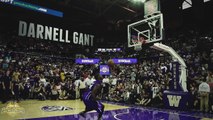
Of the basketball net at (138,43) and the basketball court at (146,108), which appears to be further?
the basketball net at (138,43)

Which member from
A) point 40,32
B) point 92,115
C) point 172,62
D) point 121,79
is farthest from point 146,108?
point 40,32

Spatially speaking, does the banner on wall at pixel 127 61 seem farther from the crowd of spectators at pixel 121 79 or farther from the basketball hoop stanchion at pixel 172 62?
the basketball hoop stanchion at pixel 172 62

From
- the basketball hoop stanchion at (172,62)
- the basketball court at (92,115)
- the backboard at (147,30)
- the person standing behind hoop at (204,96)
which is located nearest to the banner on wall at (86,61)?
the backboard at (147,30)

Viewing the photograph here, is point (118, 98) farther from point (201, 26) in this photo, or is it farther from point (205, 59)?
point (201, 26)

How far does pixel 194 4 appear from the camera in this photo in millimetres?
14539

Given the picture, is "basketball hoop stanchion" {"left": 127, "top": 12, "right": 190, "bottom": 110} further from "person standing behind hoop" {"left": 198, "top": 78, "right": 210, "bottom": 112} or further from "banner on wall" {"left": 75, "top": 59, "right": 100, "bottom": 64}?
"banner on wall" {"left": 75, "top": 59, "right": 100, "bottom": 64}

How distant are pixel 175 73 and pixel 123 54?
13036mm

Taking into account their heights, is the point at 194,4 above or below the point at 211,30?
above

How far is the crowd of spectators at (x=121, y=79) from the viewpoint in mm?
10570

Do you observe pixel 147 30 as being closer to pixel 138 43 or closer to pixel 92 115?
pixel 138 43

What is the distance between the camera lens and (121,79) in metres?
14.5

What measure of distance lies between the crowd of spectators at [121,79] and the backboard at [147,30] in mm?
2370

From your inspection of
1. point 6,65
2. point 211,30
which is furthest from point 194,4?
point 6,65

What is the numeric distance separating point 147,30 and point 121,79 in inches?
179
